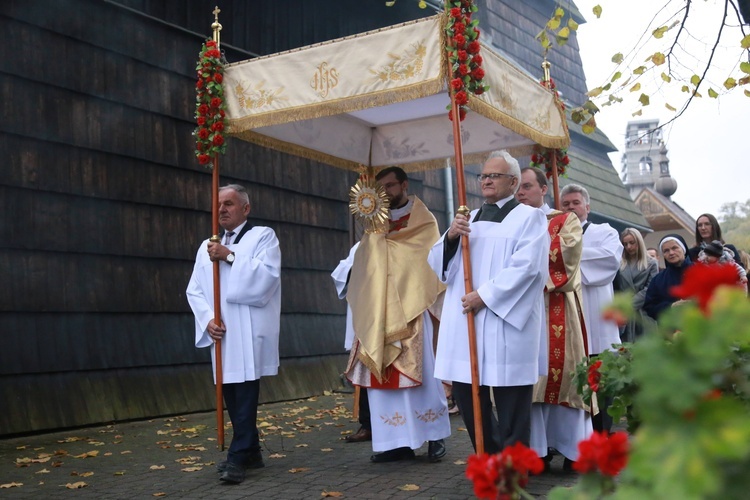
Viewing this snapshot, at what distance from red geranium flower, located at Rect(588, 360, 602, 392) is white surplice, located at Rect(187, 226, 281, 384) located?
106 inches

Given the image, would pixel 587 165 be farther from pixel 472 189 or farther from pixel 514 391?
pixel 514 391

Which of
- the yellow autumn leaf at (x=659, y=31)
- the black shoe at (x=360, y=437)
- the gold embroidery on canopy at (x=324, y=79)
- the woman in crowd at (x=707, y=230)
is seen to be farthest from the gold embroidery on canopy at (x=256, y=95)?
the woman in crowd at (x=707, y=230)

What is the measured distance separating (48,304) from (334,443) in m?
2.72

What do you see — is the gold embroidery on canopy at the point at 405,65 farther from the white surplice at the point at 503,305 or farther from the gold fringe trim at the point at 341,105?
the white surplice at the point at 503,305

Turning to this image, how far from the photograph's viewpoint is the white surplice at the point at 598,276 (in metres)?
5.82

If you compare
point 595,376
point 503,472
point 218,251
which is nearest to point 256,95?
point 218,251

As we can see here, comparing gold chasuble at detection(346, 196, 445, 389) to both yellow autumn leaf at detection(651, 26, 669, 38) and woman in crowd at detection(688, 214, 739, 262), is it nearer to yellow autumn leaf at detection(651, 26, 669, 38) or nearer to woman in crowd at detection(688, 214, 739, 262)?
yellow autumn leaf at detection(651, 26, 669, 38)

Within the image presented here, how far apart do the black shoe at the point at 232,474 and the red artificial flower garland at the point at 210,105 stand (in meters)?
2.10

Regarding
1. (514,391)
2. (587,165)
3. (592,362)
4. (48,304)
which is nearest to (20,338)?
(48,304)

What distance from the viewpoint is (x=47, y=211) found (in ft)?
24.4

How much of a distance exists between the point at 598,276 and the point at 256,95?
2630 mm

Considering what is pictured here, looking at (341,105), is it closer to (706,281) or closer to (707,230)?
(707,230)

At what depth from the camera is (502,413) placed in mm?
4781

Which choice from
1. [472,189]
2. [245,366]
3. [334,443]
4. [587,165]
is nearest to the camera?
[245,366]
